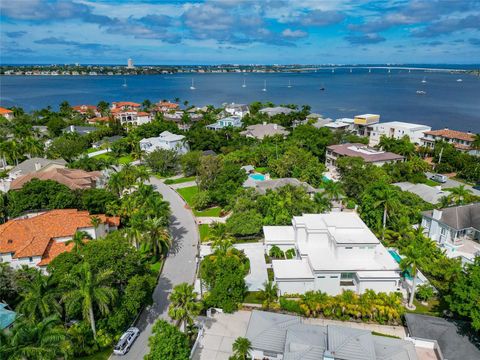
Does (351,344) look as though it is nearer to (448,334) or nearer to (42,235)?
(448,334)

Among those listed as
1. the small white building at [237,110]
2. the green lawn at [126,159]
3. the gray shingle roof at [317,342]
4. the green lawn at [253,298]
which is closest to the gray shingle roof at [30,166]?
the green lawn at [126,159]

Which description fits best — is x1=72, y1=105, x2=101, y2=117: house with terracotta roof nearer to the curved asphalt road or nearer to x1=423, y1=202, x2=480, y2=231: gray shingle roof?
the curved asphalt road

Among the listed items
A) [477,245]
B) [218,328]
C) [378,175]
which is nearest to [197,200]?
[218,328]

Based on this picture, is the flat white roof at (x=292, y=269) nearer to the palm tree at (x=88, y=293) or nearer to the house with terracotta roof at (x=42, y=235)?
the palm tree at (x=88, y=293)

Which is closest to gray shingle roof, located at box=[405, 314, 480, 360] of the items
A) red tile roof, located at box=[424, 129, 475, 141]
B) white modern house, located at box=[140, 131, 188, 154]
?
white modern house, located at box=[140, 131, 188, 154]

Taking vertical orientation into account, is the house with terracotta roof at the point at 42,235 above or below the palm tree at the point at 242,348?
above

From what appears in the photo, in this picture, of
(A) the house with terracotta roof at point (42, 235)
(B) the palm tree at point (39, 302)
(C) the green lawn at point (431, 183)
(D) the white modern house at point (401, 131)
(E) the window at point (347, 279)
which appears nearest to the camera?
(B) the palm tree at point (39, 302)

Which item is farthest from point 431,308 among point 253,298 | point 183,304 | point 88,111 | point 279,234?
point 88,111
